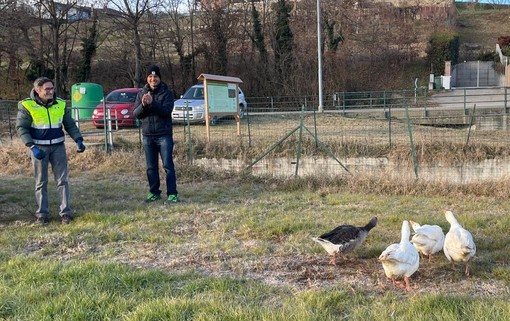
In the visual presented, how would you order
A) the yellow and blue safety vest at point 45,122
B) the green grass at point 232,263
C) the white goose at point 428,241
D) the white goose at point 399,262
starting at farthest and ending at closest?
the yellow and blue safety vest at point 45,122 → the white goose at point 428,241 → the white goose at point 399,262 → the green grass at point 232,263

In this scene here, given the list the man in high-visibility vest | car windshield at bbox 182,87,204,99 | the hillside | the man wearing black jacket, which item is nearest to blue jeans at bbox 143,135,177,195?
the man wearing black jacket

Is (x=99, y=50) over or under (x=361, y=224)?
over

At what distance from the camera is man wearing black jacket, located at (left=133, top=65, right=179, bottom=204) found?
766cm

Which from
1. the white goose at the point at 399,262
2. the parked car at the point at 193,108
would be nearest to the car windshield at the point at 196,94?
the parked car at the point at 193,108

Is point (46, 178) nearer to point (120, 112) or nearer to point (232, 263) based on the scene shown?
point (232, 263)

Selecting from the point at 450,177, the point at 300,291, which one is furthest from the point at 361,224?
the point at 450,177

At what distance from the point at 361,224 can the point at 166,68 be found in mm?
33929

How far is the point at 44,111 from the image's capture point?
6609 millimetres

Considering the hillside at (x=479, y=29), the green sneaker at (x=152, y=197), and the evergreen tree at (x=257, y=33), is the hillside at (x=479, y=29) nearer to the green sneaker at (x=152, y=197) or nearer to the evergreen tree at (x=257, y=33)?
the evergreen tree at (x=257, y=33)

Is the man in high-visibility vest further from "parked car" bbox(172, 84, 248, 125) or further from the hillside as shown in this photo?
the hillside

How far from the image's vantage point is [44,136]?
6.63 meters

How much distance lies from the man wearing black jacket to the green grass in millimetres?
433

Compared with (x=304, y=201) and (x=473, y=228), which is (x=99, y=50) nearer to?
(x=304, y=201)

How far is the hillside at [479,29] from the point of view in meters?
42.8
